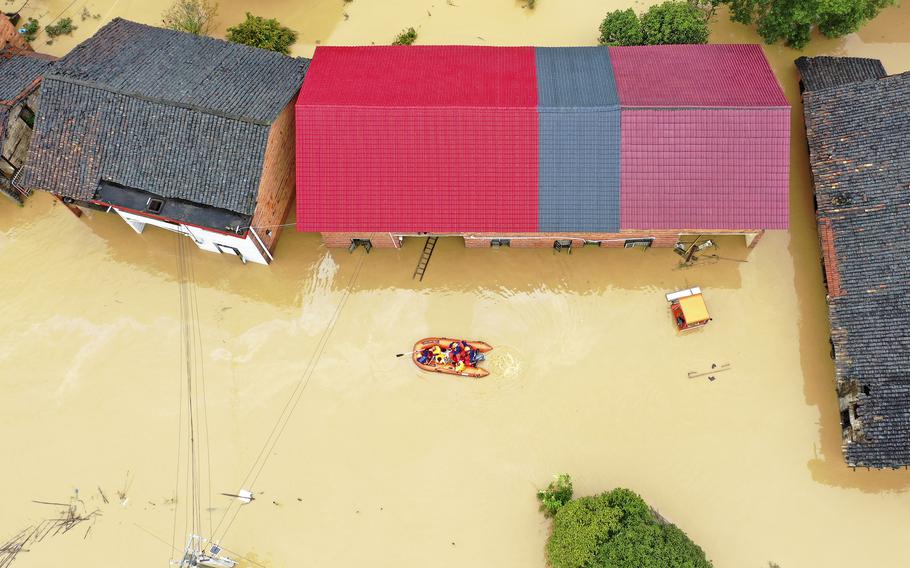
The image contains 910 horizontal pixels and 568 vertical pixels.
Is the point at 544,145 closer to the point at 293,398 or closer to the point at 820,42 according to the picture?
the point at 293,398

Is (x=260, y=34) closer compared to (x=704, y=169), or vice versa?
(x=704, y=169)

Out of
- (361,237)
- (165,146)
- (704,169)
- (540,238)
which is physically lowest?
(540,238)

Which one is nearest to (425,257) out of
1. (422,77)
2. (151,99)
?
(422,77)

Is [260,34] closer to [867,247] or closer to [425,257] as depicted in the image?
[425,257]

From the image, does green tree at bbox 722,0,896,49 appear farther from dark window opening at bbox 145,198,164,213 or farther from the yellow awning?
dark window opening at bbox 145,198,164,213

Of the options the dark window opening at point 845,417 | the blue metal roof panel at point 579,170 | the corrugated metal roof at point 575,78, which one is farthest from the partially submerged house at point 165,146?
the dark window opening at point 845,417

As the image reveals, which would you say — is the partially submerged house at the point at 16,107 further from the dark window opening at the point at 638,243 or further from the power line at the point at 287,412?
the dark window opening at the point at 638,243

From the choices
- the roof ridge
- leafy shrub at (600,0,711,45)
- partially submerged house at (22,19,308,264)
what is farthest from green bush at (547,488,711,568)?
leafy shrub at (600,0,711,45)
